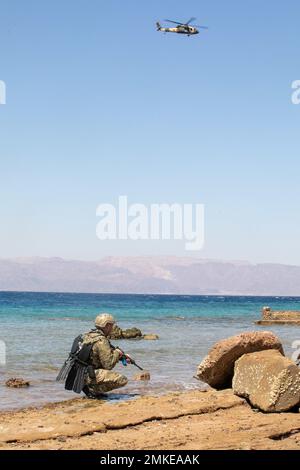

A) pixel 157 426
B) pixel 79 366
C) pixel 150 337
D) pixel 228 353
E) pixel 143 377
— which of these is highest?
pixel 228 353

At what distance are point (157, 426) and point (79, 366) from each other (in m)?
2.98

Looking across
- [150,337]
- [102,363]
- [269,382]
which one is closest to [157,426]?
[269,382]

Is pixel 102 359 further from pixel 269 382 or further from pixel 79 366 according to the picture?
pixel 269 382

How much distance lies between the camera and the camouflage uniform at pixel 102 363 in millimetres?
12094

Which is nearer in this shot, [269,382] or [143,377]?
[269,382]

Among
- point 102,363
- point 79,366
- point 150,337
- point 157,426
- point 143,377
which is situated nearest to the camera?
point 157,426

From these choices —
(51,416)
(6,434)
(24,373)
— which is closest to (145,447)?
(6,434)

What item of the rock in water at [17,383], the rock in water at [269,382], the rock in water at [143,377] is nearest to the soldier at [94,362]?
the rock in water at [269,382]

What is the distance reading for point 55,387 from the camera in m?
14.6

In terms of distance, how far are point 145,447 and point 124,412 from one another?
2.15 meters

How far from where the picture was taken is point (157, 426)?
9508 millimetres

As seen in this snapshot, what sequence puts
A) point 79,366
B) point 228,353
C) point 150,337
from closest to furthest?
point 228,353, point 79,366, point 150,337

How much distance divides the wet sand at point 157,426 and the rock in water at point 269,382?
19 centimetres

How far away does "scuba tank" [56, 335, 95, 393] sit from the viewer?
1198 centimetres
